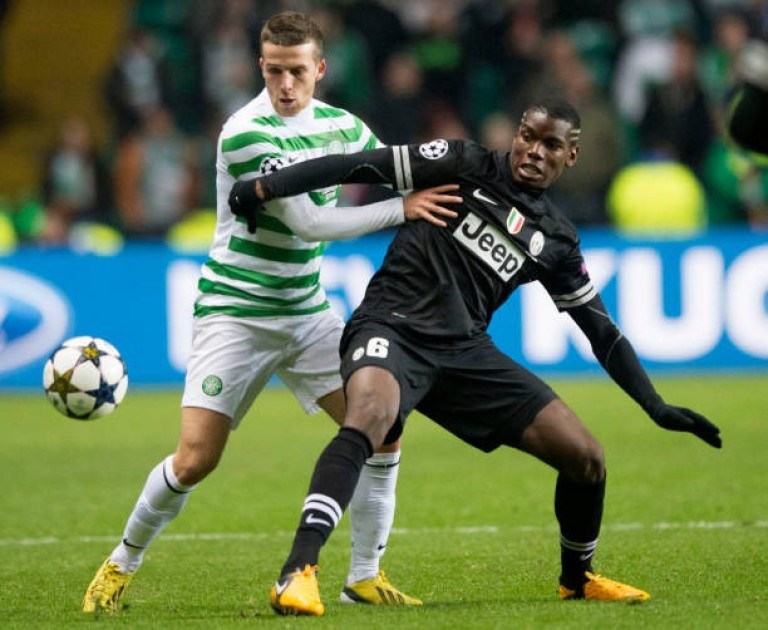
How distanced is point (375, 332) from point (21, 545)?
9.26ft

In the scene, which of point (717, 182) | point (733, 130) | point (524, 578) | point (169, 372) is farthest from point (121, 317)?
point (733, 130)

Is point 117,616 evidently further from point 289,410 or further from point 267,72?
point 289,410

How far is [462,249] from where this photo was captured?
19.8 feet

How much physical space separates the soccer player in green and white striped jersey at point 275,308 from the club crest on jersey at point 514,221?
0.74ft

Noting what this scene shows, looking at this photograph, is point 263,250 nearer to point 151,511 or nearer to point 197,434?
point 197,434

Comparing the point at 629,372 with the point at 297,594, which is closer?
the point at 297,594

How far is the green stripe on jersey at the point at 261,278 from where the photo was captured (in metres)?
6.34

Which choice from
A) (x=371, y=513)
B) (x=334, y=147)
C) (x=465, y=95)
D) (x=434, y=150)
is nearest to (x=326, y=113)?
(x=334, y=147)

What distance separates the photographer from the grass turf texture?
593cm

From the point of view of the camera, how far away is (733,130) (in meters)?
4.91

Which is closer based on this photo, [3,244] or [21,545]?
[21,545]

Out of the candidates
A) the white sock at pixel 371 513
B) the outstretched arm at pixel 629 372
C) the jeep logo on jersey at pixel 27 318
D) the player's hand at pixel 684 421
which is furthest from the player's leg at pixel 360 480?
the jeep logo on jersey at pixel 27 318

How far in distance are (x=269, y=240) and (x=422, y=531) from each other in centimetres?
238

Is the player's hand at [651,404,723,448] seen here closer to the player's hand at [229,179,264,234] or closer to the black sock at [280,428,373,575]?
the black sock at [280,428,373,575]
